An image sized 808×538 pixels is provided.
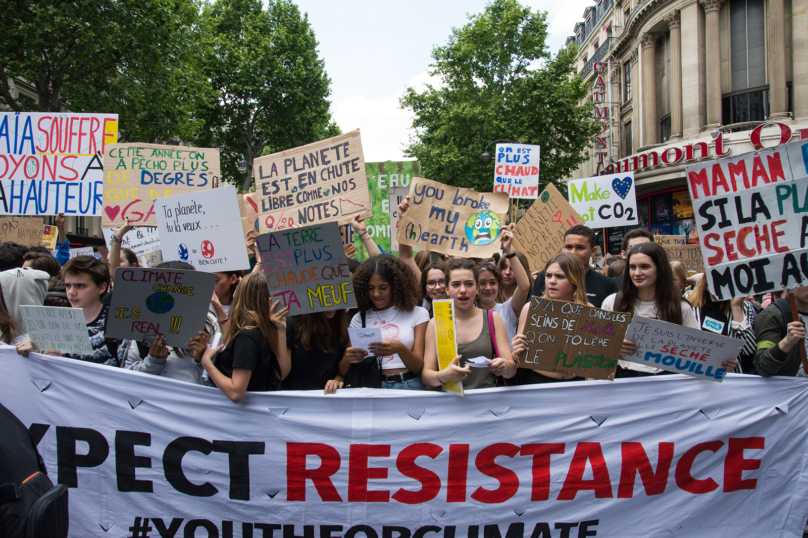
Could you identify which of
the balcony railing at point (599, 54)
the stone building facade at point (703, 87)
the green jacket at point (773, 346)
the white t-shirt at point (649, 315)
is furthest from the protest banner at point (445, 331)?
the balcony railing at point (599, 54)

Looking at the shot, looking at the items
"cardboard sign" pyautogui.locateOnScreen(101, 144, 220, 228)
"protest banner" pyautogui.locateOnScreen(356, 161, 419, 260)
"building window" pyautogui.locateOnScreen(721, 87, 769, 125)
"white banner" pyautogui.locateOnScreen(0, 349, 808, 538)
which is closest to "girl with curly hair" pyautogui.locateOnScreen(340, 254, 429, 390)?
"white banner" pyautogui.locateOnScreen(0, 349, 808, 538)

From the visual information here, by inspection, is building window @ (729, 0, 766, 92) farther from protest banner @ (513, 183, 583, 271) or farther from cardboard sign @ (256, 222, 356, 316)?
cardboard sign @ (256, 222, 356, 316)

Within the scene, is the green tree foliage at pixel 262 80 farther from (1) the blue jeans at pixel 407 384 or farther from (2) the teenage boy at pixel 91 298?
(1) the blue jeans at pixel 407 384

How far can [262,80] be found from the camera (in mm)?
28656

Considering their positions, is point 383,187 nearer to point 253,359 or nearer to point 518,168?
point 518,168

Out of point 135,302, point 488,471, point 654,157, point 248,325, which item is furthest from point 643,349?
point 654,157

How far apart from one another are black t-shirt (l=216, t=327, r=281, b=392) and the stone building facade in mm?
16722

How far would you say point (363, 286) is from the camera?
11.8 feet

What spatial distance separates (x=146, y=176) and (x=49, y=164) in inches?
47.2

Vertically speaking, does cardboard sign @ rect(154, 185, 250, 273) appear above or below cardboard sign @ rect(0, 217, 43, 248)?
below

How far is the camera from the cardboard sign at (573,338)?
3.00 meters

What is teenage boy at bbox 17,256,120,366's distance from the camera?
3553mm

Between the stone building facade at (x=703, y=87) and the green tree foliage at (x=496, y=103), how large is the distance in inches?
129

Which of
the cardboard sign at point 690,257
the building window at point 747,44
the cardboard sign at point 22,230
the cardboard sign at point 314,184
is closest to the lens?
the cardboard sign at point 314,184
